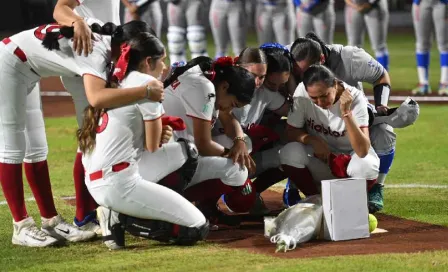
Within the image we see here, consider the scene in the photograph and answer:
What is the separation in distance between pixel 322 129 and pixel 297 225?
34.0 inches

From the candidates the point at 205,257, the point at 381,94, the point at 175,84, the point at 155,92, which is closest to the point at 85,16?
the point at 175,84

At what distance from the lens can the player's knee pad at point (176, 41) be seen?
45.4 feet

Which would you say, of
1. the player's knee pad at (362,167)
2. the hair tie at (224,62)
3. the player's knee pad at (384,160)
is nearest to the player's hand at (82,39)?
the hair tie at (224,62)

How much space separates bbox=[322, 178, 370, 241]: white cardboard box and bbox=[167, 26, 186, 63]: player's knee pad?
8.41 m

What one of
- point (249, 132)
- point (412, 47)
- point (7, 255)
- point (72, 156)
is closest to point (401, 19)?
point (412, 47)

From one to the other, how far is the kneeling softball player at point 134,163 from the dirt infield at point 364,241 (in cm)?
31

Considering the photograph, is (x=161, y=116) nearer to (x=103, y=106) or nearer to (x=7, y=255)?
(x=103, y=106)

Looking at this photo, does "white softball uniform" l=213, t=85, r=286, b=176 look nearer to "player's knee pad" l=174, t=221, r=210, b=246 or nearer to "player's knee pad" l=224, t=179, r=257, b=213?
"player's knee pad" l=224, t=179, r=257, b=213

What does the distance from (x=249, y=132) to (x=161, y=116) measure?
1.27 meters

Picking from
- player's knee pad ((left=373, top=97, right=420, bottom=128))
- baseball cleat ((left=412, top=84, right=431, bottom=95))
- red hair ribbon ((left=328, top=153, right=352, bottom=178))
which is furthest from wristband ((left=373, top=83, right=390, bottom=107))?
baseball cleat ((left=412, top=84, right=431, bottom=95))

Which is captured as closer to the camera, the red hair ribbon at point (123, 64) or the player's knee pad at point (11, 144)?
the red hair ribbon at point (123, 64)

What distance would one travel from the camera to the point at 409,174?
25.8 feet

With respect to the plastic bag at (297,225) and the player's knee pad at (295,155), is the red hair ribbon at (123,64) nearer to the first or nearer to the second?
the plastic bag at (297,225)

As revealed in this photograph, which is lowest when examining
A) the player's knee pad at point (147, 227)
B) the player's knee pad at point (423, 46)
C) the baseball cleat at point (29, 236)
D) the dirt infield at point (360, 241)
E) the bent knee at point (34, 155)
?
the player's knee pad at point (423, 46)
